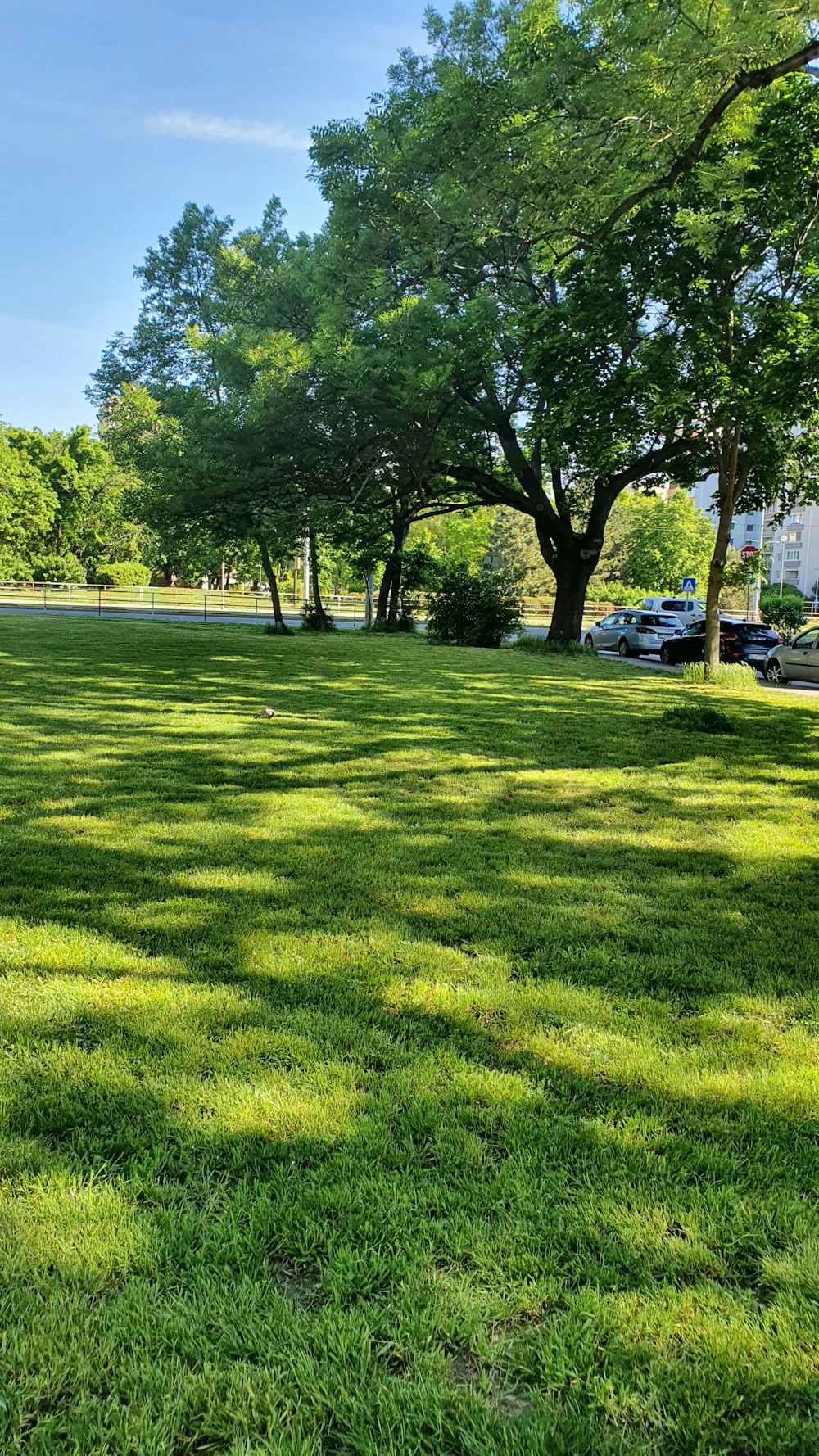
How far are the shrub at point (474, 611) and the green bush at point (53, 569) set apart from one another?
41.6m

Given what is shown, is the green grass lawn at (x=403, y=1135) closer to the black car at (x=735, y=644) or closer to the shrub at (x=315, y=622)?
the black car at (x=735, y=644)

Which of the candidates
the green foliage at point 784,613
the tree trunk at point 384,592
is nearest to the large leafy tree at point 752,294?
the tree trunk at point 384,592

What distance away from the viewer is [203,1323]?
1729mm

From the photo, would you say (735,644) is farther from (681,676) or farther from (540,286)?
(540,286)

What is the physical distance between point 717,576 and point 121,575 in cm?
5274

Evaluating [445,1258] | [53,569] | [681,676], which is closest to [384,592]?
[681,676]

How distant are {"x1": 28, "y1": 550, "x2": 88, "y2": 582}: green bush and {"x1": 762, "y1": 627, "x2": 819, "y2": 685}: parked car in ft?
168

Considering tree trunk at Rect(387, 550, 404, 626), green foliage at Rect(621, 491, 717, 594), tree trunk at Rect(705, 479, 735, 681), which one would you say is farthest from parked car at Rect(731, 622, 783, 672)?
green foliage at Rect(621, 491, 717, 594)

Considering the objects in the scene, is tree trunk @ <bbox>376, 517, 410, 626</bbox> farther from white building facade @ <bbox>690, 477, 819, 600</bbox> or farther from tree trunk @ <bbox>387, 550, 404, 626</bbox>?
white building facade @ <bbox>690, 477, 819, 600</bbox>

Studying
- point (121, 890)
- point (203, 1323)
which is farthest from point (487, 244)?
point (203, 1323)

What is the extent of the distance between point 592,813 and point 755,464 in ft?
45.5

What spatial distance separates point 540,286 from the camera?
21422 millimetres

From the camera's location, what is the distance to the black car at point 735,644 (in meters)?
24.6

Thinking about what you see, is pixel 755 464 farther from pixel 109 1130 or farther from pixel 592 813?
pixel 109 1130
